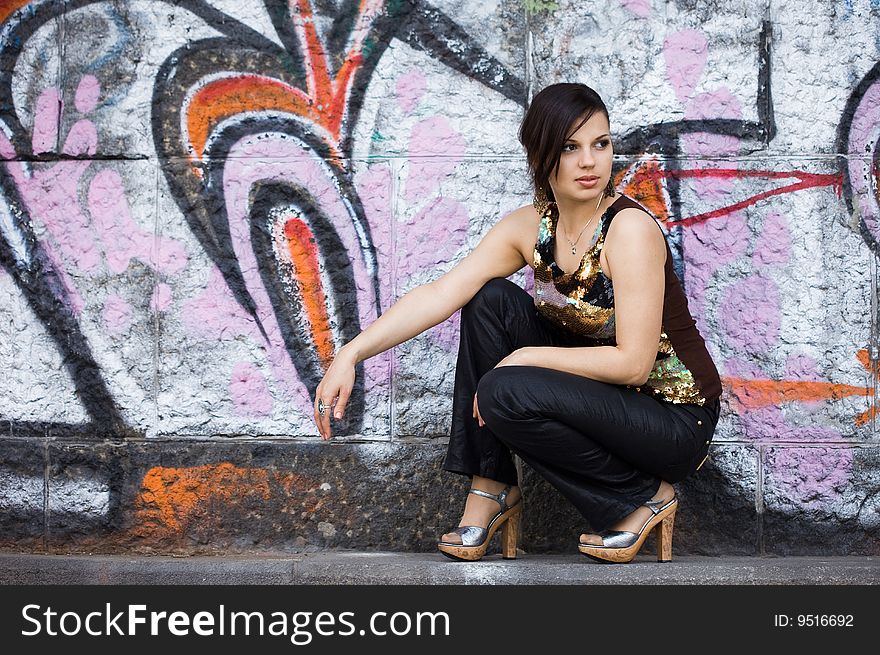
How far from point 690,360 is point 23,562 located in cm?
222

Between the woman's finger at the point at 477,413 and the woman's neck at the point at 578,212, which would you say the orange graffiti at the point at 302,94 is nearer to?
the woman's neck at the point at 578,212

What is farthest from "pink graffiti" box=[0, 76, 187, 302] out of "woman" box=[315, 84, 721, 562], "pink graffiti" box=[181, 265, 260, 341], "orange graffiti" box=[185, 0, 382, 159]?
"woman" box=[315, 84, 721, 562]

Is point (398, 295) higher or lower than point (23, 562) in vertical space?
higher

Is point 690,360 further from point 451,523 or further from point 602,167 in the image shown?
point 451,523

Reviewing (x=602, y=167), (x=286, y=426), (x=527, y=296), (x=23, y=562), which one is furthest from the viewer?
(x=286, y=426)

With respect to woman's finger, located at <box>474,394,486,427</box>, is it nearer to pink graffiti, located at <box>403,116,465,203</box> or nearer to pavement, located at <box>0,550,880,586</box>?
pavement, located at <box>0,550,880,586</box>

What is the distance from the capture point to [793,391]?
3.54 metres

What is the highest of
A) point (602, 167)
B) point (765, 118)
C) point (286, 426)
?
point (765, 118)

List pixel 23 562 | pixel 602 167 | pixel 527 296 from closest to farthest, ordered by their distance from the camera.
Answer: pixel 602 167
pixel 527 296
pixel 23 562

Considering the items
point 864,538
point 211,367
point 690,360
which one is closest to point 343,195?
point 211,367

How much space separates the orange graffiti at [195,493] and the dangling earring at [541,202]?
1.24 m

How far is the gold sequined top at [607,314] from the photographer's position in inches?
117

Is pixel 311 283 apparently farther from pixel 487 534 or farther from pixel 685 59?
pixel 685 59

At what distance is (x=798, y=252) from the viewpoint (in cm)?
355
